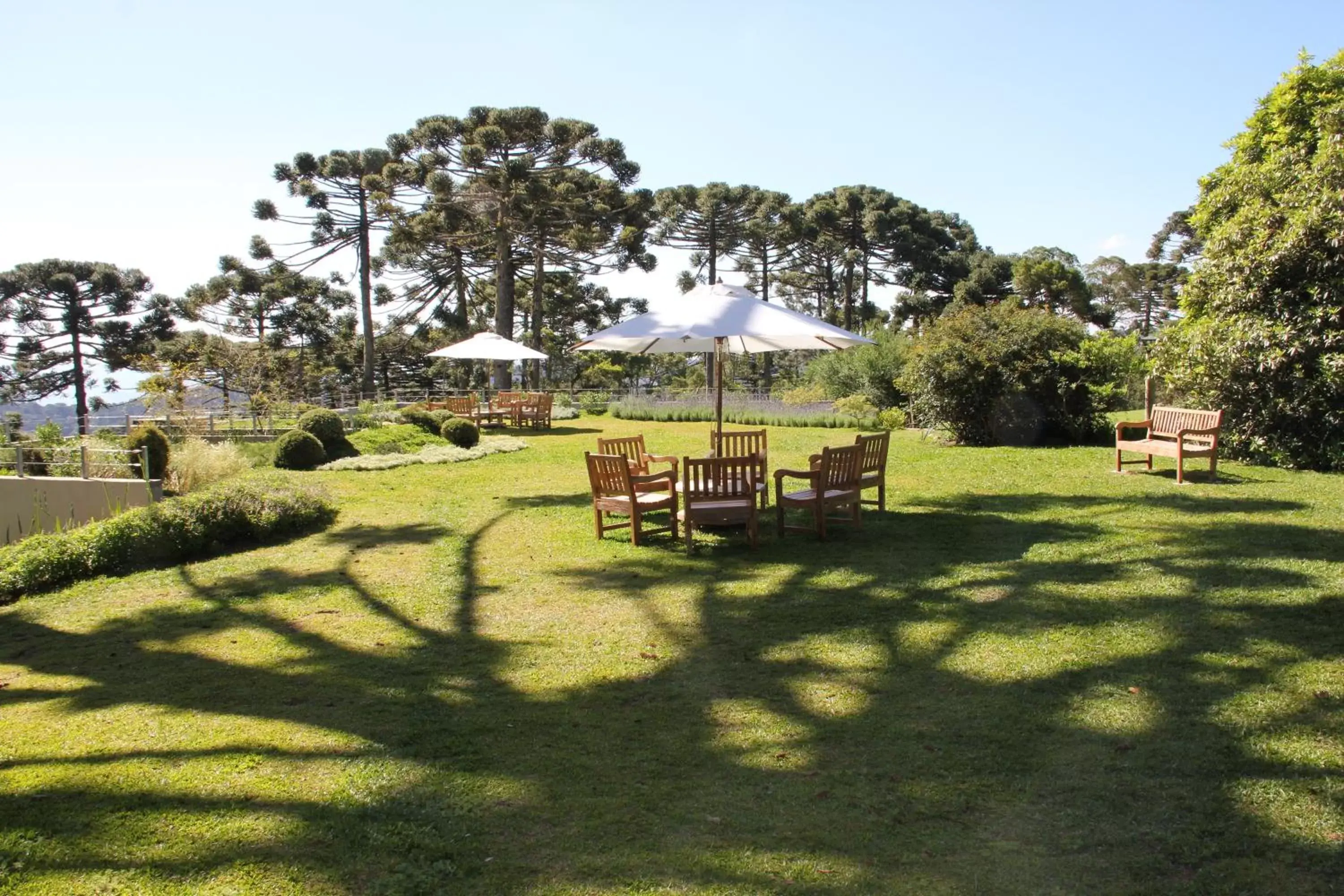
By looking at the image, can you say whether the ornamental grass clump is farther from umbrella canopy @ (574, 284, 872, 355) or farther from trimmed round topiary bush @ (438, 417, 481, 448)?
umbrella canopy @ (574, 284, 872, 355)

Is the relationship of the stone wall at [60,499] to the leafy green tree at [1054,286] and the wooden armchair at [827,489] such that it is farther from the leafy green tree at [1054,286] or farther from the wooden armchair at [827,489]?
the leafy green tree at [1054,286]

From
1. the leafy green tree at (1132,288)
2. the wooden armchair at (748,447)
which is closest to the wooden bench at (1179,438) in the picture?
the wooden armchair at (748,447)

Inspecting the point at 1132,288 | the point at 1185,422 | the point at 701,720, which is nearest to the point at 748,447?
the point at 1185,422

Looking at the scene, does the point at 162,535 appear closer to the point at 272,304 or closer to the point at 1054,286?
the point at 272,304

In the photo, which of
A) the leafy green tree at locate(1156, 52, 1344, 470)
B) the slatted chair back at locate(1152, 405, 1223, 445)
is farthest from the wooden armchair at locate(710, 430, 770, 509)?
the leafy green tree at locate(1156, 52, 1344, 470)

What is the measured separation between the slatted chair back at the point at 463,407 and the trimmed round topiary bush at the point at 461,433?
3.67 metres

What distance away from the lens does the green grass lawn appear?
285 centimetres

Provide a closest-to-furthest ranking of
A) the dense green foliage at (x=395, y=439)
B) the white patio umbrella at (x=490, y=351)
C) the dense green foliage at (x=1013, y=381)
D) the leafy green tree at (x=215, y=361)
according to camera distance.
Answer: the dense green foliage at (x=1013, y=381) → the dense green foliage at (x=395, y=439) → the white patio umbrella at (x=490, y=351) → the leafy green tree at (x=215, y=361)

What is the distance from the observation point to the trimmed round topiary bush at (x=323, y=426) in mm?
15086

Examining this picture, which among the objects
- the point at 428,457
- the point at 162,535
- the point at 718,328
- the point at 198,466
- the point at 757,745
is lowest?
the point at 757,745

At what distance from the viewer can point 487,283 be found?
45.4 metres

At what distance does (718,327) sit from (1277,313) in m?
8.45

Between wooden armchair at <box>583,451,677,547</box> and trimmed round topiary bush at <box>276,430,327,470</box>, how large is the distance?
775 centimetres

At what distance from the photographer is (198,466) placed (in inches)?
458
